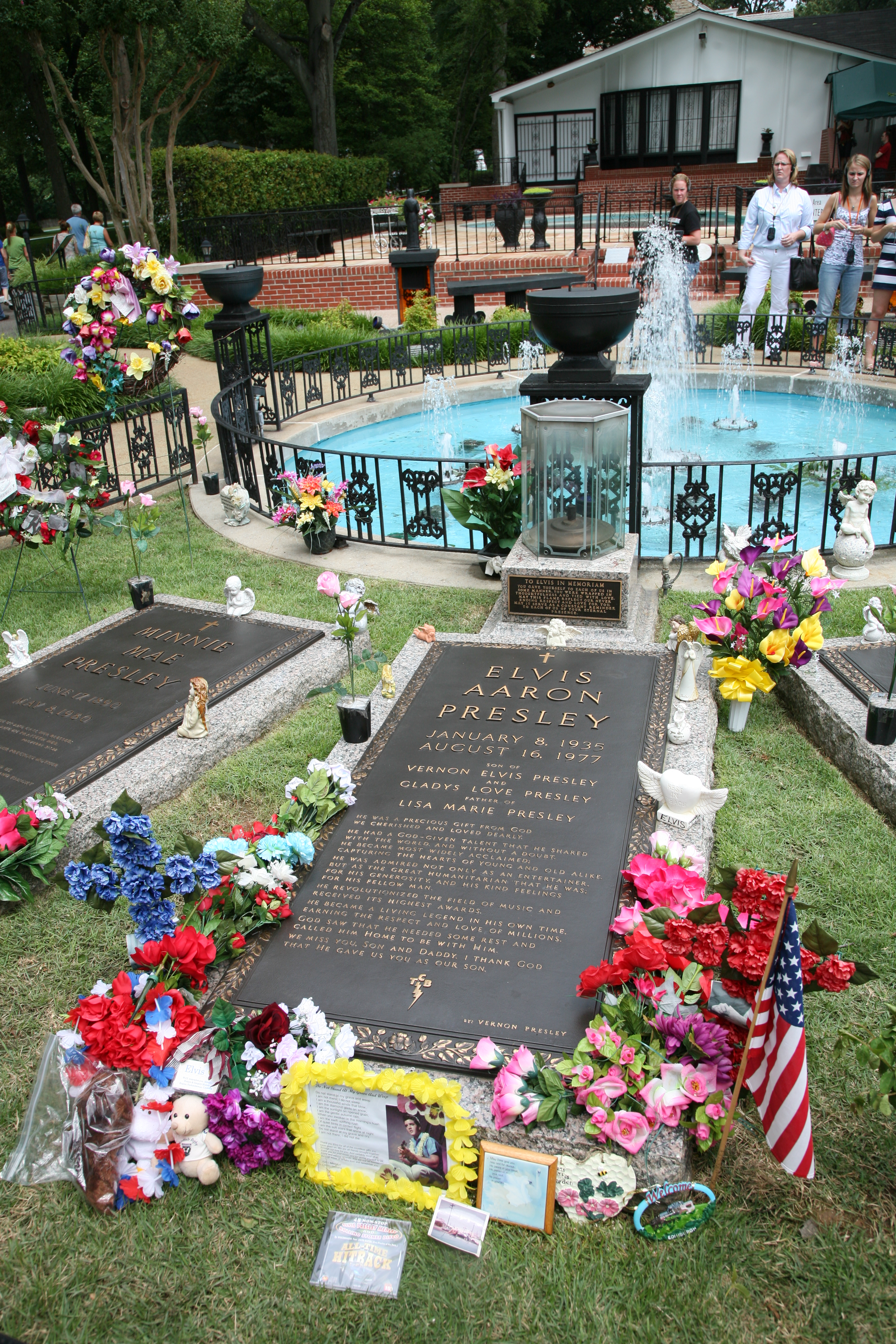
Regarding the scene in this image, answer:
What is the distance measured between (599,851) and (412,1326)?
170 centimetres

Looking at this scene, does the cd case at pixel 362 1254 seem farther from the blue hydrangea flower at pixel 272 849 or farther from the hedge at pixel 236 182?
the hedge at pixel 236 182

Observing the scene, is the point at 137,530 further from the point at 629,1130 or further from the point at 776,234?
the point at 776,234

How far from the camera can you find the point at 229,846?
11.7 ft

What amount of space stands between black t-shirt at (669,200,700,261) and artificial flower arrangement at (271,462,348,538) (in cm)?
782

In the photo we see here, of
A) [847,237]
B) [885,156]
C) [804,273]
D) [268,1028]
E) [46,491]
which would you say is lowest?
[268,1028]

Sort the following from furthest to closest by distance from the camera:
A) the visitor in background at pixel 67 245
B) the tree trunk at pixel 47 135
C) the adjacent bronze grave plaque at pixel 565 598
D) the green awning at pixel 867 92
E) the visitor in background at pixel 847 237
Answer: the tree trunk at pixel 47 135 → the green awning at pixel 867 92 → the visitor in background at pixel 67 245 → the visitor in background at pixel 847 237 → the adjacent bronze grave plaque at pixel 565 598

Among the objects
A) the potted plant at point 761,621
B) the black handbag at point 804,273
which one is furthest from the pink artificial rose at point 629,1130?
the black handbag at point 804,273

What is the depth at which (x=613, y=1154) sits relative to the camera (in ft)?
8.98

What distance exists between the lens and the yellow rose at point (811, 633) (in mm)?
4656

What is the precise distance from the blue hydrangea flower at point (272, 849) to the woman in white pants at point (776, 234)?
9658mm

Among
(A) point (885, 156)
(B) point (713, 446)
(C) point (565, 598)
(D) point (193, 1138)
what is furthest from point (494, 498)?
(A) point (885, 156)

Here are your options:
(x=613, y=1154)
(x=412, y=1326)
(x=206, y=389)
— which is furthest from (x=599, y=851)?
(x=206, y=389)

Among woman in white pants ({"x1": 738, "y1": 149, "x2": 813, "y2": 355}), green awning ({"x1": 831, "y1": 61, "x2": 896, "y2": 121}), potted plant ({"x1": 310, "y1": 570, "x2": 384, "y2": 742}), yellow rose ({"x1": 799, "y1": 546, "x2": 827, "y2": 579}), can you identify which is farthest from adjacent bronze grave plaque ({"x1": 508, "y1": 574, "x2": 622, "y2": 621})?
green awning ({"x1": 831, "y1": 61, "x2": 896, "y2": 121})

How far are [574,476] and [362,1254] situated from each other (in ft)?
13.9
